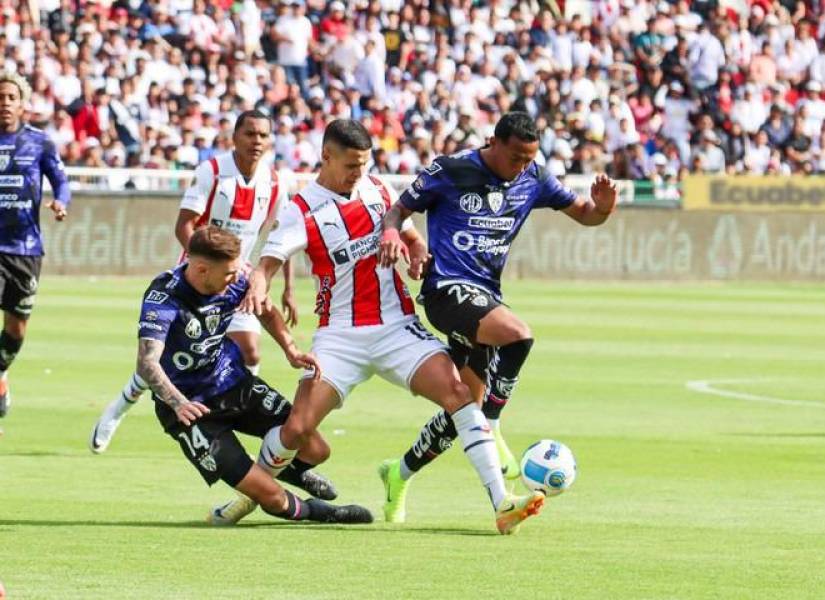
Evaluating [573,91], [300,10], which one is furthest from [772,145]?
[300,10]

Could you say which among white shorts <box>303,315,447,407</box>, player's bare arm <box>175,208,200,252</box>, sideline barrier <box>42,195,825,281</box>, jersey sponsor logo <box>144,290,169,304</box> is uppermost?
jersey sponsor logo <box>144,290,169,304</box>

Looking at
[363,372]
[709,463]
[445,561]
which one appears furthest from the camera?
[709,463]

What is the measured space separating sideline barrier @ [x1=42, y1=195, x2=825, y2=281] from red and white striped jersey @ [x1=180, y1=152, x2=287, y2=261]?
1781 centimetres

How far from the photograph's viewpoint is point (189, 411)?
28.3 ft

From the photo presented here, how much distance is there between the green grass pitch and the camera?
296 inches

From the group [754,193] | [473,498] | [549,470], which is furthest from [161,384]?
[754,193]

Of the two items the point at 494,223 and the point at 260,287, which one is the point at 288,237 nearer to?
the point at 260,287

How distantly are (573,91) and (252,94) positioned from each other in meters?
6.84

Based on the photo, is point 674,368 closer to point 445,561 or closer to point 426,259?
point 426,259

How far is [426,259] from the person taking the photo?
31.7 feet

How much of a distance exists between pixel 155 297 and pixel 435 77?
28.0 m

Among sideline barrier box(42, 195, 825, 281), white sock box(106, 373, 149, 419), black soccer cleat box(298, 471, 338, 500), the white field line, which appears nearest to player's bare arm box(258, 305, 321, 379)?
black soccer cleat box(298, 471, 338, 500)

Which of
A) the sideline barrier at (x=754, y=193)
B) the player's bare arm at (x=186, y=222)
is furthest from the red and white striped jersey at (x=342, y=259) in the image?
the sideline barrier at (x=754, y=193)

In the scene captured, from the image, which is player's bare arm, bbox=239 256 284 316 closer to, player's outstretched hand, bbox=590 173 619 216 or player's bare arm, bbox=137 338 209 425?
player's bare arm, bbox=137 338 209 425
